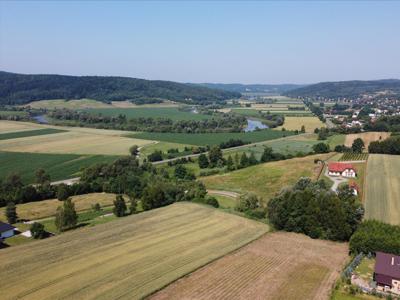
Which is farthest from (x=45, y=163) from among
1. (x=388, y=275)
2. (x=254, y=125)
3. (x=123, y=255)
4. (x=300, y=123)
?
(x=300, y=123)

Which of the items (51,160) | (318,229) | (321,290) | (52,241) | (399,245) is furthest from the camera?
(51,160)

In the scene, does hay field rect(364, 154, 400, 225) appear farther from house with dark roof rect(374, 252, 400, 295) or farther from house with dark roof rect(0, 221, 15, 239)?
house with dark roof rect(0, 221, 15, 239)

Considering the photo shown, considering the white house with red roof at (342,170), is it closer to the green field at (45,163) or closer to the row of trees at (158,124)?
the green field at (45,163)

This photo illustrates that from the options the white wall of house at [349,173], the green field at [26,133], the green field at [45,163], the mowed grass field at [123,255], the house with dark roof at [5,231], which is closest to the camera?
the mowed grass field at [123,255]

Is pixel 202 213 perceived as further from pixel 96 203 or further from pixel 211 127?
pixel 211 127

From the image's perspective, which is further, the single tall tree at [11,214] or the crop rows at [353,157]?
the crop rows at [353,157]

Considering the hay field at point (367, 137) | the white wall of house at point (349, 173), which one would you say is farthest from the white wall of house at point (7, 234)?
the hay field at point (367, 137)

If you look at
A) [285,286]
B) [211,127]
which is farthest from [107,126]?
[285,286]

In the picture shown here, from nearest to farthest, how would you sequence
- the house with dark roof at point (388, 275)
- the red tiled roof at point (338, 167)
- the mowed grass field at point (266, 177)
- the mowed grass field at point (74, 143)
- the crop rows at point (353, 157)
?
the house with dark roof at point (388, 275)
the mowed grass field at point (266, 177)
the red tiled roof at point (338, 167)
the crop rows at point (353, 157)
the mowed grass field at point (74, 143)
